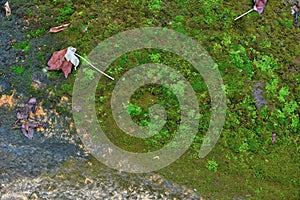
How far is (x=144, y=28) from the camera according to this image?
379 cm

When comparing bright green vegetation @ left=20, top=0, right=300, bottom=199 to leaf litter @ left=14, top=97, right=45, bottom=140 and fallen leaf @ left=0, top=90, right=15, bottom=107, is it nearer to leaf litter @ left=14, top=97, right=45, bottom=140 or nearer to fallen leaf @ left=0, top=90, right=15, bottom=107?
leaf litter @ left=14, top=97, right=45, bottom=140

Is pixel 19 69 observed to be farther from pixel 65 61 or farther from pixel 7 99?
pixel 65 61

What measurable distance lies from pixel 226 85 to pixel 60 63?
1.77 meters

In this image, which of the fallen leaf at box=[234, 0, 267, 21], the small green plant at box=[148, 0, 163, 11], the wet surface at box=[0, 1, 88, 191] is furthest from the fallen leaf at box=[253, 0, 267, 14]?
the wet surface at box=[0, 1, 88, 191]

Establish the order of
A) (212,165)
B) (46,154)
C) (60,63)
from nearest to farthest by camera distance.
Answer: (212,165) → (46,154) → (60,63)

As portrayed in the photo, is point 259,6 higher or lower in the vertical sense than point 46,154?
higher

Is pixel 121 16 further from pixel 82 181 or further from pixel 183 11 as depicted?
pixel 82 181

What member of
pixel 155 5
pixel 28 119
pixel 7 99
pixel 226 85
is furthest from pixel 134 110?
pixel 7 99

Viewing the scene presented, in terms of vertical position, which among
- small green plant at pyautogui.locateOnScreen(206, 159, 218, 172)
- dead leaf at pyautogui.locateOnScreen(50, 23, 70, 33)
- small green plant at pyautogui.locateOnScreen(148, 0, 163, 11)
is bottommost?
small green plant at pyautogui.locateOnScreen(206, 159, 218, 172)

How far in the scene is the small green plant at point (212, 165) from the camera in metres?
3.41

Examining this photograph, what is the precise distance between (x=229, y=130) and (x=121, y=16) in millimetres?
1729

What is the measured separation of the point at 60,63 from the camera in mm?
3654

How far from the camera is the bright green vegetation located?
3.40 m

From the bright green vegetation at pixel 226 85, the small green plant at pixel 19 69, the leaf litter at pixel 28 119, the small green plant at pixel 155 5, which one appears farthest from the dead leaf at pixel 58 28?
the small green plant at pixel 155 5
